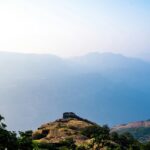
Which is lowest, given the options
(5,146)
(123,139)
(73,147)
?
(5,146)

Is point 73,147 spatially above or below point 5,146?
above

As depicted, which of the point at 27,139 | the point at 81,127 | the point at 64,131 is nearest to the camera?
the point at 27,139

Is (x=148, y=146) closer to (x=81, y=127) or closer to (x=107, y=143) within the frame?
(x=107, y=143)

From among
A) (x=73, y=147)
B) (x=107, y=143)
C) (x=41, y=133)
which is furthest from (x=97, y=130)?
(x=73, y=147)

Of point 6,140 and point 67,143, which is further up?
point 67,143

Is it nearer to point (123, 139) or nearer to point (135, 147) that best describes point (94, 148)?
point (135, 147)

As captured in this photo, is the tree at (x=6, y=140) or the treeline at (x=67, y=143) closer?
the tree at (x=6, y=140)

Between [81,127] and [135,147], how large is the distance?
68.1 feet

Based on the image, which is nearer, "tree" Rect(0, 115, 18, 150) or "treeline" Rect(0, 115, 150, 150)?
"tree" Rect(0, 115, 18, 150)

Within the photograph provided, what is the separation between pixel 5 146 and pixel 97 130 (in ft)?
215

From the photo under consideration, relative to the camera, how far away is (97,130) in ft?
265

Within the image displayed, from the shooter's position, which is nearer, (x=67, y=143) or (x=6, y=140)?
(x=6, y=140)

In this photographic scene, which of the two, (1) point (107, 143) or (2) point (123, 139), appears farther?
(2) point (123, 139)

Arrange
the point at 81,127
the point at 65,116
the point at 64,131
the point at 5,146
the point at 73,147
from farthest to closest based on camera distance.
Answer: the point at 65,116, the point at 81,127, the point at 64,131, the point at 73,147, the point at 5,146
